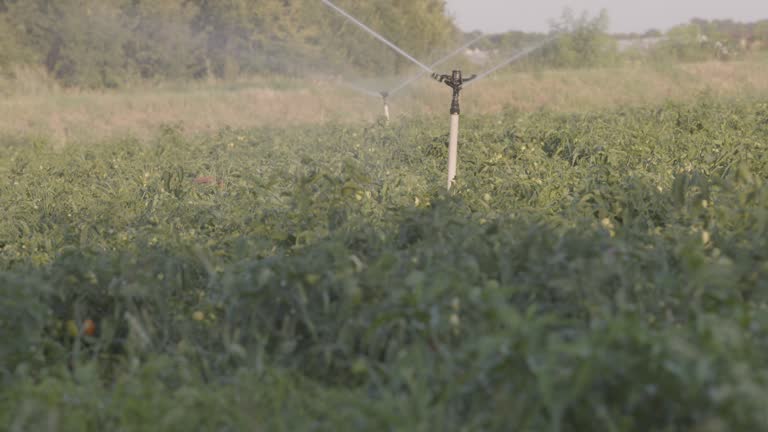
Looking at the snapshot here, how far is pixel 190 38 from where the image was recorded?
23.8 metres

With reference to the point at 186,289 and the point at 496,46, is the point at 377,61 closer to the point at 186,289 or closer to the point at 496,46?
the point at 496,46

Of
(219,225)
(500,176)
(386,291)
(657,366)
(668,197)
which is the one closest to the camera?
(657,366)

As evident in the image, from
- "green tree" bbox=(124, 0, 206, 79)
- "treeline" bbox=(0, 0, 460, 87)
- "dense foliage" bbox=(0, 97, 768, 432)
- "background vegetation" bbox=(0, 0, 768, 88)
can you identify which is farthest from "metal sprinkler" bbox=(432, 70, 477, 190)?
"green tree" bbox=(124, 0, 206, 79)

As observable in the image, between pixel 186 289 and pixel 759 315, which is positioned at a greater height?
pixel 759 315

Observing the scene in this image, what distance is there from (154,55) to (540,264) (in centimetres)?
2197

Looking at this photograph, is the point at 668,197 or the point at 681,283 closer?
the point at 681,283

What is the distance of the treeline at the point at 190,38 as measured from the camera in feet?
72.1

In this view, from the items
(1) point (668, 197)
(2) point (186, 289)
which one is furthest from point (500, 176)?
(2) point (186, 289)

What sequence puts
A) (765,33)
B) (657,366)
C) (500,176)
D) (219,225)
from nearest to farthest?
1. (657,366)
2. (219,225)
3. (500,176)
4. (765,33)

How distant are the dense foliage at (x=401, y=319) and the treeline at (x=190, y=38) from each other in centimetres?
1873

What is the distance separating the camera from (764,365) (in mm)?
1993

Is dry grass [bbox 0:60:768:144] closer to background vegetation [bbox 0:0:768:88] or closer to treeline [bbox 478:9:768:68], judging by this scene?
background vegetation [bbox 0:0:768:88]

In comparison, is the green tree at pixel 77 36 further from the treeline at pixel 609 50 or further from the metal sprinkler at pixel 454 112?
the metal sprinkler at pixel 454 112

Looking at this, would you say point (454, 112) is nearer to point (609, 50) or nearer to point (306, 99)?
point (306, 99)
